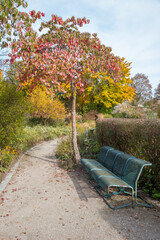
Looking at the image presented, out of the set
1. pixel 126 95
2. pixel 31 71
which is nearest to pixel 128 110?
pixel 31 71

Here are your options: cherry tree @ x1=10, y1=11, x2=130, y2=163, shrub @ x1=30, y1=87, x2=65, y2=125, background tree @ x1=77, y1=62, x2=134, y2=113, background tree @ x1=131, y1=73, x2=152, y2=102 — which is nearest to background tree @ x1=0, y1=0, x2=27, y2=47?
cherry tree @ x1=10, y1=11, x2=130, y2=163

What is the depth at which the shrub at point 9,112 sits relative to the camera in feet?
22.0

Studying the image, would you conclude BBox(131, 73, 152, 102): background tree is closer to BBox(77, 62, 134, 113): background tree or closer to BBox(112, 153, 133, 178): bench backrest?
BBox(77, 62, 134, 113): background tree

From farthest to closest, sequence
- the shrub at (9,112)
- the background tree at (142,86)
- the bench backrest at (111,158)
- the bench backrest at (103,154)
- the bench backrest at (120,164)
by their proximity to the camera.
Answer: the background tree at (142,86) < the shrub at (9,112) < the bench backrest at (103,154) < the bench backrest at (111,158) < the bench backrest at (120,164)

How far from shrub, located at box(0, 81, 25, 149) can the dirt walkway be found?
2116mm

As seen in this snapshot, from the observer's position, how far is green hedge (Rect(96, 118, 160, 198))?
411 centimetres

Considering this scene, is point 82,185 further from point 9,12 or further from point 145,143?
point 9,12

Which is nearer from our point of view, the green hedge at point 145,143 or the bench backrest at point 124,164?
the bench backrest at point 124,164

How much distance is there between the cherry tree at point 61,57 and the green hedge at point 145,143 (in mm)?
2074

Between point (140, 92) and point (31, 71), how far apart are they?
1467 inches

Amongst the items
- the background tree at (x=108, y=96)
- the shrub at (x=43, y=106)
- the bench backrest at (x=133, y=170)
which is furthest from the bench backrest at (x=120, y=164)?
the background tree at (x=108, y=96)

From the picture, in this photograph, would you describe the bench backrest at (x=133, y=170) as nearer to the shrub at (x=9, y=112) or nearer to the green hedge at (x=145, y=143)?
the green hedge at (x=145, y=143)

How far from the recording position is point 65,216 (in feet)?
11.3

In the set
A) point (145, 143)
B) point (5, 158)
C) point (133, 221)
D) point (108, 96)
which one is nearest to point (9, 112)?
point (5, 158)
